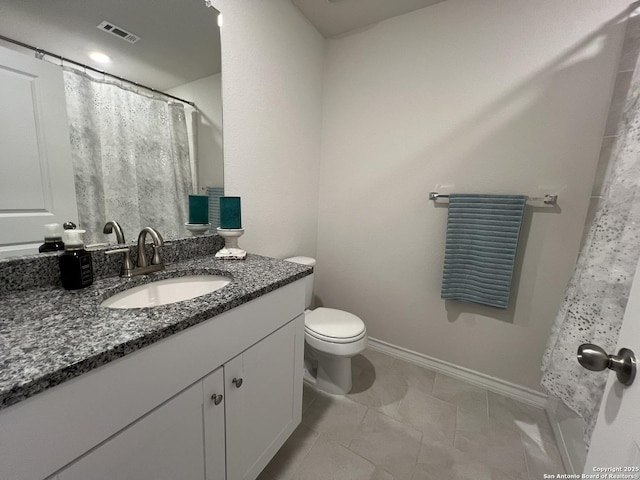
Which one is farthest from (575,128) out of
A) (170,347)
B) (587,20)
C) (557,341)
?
(170,347)

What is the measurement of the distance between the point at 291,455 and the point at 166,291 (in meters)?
0.96

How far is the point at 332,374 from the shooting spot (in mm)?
1602

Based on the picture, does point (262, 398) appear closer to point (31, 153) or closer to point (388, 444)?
point (388, 444)

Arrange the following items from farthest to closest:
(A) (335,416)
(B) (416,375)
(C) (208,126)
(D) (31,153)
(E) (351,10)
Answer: (B) (416,375), (E) (351,10), (A) (335,416), (C) (208,126), (D) (31,153)

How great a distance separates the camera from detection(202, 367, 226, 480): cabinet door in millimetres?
768

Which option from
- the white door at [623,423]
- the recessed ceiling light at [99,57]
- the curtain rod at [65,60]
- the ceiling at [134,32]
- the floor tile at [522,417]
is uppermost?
the ceiling at [134,32]

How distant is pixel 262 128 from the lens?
1553 millimetres

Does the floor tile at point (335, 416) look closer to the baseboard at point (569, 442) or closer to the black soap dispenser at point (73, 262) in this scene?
the baseboard at point (569, 442)

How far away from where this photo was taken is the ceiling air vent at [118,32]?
0.92 metres

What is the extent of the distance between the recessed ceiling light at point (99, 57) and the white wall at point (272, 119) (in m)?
0.48

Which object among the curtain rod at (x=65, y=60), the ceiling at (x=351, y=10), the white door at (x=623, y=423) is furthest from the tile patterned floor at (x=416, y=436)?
the ceiling at (x=351, y=10)

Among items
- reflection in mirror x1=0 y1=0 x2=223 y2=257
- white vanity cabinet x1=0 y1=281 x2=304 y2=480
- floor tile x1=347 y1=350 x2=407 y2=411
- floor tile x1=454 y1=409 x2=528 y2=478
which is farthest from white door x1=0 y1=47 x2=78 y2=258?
floor tile x1=454 y1=409 x2=528 y2=478

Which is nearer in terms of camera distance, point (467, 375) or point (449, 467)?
point (449, 467)

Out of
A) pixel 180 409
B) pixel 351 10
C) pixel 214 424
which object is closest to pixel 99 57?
pixel 180 409
